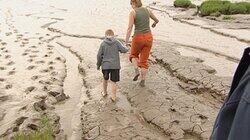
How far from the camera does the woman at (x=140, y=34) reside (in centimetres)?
A: 827

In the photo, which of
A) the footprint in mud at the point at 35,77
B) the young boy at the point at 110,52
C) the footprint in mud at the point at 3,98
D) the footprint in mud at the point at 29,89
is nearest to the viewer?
the young boy at the point at 110,52

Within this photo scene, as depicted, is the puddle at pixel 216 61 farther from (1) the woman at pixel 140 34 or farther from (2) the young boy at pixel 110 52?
(2) the young boy at pixel 110 52

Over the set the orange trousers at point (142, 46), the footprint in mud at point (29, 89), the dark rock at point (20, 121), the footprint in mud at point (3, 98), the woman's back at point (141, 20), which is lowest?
the footprint in mud at point (29, 89)

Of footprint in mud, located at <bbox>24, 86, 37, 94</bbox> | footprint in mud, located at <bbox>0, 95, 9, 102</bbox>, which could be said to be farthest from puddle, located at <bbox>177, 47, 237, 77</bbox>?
footprint in mud, located at <bbox>0, 95, 9, 102</bbox>

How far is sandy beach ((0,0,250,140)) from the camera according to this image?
666cm

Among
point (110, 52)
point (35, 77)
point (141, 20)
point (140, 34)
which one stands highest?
point (141, 20)

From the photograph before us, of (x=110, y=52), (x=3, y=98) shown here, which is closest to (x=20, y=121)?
(x=3, y=98)

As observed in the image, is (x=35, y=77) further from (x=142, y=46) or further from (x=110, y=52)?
(x=110, y=52)

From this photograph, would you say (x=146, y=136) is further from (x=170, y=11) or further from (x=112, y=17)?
(x=170, y=11)

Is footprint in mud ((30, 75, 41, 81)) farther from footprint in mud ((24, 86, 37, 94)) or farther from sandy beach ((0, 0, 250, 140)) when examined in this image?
footprint in mud ((24, 86, 37, 94))

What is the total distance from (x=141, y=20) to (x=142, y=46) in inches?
20.2

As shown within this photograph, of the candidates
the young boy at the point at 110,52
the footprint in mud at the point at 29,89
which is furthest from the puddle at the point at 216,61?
the footprint in mud at the point at 29,89

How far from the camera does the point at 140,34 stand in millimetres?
8406

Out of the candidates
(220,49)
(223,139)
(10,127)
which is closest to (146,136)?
(10,127)
